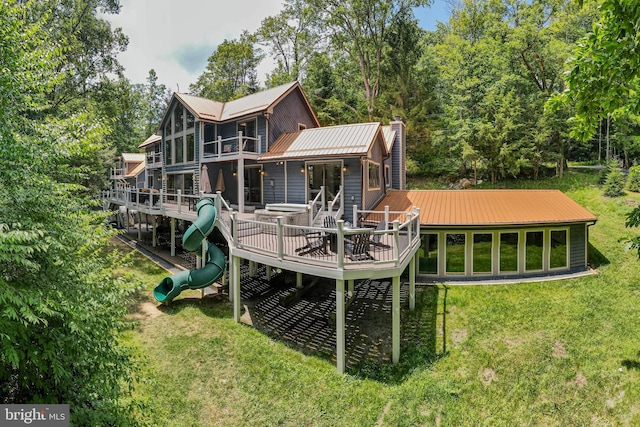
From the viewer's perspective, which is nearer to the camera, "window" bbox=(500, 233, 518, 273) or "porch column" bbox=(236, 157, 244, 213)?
"window" bbox=(500, 233, 518, 273)

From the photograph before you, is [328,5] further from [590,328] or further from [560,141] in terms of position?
[590,328]

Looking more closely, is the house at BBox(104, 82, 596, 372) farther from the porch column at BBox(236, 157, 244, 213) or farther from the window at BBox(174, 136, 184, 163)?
the window at BBox(174, 136, 184, 163)

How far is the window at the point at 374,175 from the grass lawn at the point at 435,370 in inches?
214

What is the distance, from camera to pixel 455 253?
12094mm

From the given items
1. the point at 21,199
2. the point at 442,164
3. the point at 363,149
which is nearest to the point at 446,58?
the point at 442,164

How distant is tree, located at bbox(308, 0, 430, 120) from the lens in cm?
2548

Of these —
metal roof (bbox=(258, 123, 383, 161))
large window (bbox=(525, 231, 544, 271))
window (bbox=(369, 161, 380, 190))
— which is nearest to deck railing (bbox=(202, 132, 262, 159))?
metal roof (bbox=(258, 123, 383, 161))

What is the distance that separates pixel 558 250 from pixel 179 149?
19721mm

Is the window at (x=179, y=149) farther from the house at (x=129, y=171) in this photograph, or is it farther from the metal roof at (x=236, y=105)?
the house at (x=129, y=171)

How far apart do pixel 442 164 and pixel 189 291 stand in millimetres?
21148

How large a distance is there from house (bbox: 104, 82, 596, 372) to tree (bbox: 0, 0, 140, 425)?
415cm

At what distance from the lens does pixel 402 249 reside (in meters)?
8.77

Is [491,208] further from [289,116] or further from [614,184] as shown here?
[614,184]

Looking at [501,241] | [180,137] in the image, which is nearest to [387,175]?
[501,241]
